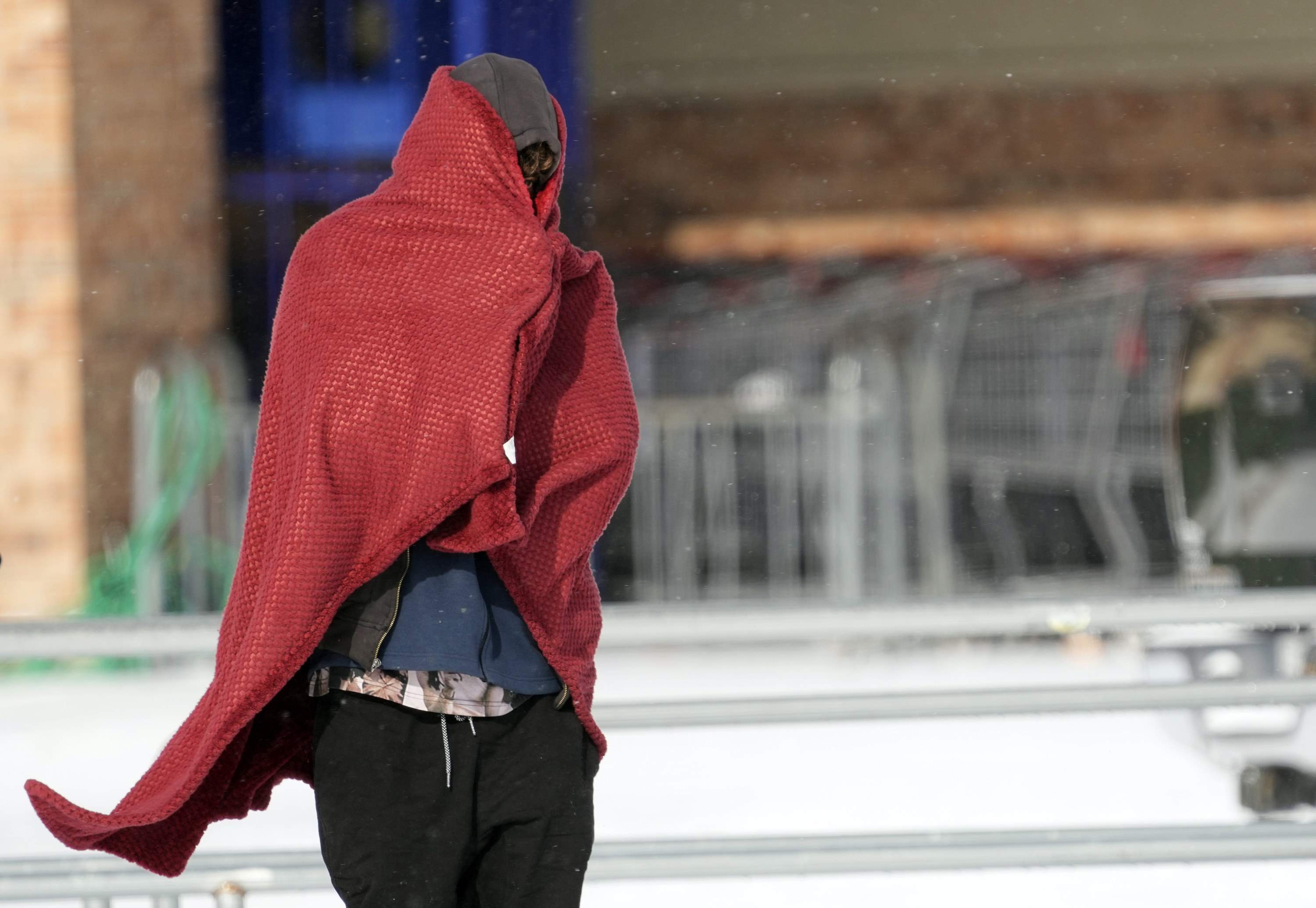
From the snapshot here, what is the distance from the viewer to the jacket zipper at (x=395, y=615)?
1391 mm

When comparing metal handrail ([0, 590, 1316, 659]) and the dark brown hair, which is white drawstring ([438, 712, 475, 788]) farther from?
metal handrail ([0, 590, 1316, 659])

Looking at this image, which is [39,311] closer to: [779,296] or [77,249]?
[77,249]

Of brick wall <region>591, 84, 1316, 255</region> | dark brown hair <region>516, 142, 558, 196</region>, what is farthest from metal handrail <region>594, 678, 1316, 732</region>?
brick wall <region>591, 84, 1316, 255</region>

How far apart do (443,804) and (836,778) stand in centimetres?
306

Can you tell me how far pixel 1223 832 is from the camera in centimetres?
225

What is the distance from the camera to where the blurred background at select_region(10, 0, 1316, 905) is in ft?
19.2

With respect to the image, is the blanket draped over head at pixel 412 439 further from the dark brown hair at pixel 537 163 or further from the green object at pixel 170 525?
the green object at pixel 170 525

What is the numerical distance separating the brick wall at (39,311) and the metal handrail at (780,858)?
172 inches

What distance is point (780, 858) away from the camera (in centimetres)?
220

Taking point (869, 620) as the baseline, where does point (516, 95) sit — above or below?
above

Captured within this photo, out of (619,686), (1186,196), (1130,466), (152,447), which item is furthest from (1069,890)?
(1186,196)

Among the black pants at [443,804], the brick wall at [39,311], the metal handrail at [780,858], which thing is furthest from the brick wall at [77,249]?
the black pants at [443,804]

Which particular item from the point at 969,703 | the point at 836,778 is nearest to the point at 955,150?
the point at 836,778

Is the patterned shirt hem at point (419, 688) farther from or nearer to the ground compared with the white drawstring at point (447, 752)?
farther from the ground
